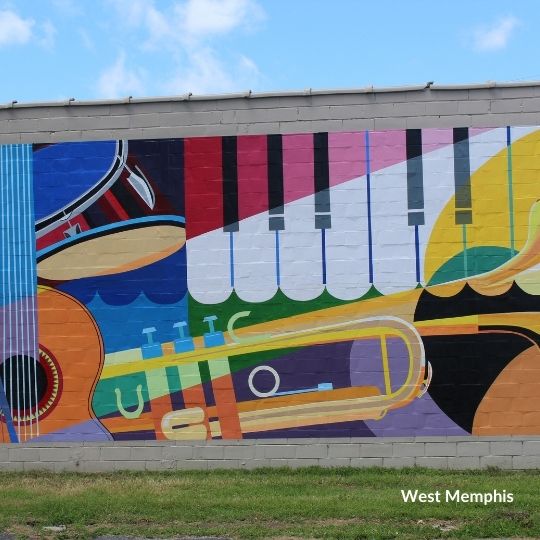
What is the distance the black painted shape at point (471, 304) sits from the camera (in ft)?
32.9

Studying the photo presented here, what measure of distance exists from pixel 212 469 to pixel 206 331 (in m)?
1.69

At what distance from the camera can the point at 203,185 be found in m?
10.4

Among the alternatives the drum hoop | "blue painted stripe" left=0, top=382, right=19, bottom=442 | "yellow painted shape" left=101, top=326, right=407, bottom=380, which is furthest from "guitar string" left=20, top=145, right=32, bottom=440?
"yellow painted shape" left=101, top=326, right=407, bottom=380

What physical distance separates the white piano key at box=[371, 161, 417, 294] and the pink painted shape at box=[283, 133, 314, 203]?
80 centimetres

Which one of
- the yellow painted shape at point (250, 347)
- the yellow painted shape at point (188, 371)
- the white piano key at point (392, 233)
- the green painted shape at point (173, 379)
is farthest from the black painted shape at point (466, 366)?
the green painted shape at point (173, 379)

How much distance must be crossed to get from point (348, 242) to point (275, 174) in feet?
4.07

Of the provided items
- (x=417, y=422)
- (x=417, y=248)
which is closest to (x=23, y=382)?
(x=417, y=422)

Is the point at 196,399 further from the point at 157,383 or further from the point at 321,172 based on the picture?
the point at 321,172

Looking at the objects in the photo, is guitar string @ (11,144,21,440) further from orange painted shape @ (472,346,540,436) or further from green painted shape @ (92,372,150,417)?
orange painted shape @ (472,346,540,436)

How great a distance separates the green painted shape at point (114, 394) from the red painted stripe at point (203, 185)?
6.31 ft

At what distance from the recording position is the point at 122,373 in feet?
34.0

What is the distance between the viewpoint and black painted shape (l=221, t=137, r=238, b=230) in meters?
10.4

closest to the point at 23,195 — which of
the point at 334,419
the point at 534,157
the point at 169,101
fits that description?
the point at 169,101

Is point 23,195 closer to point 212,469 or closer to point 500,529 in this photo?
point 212,469
